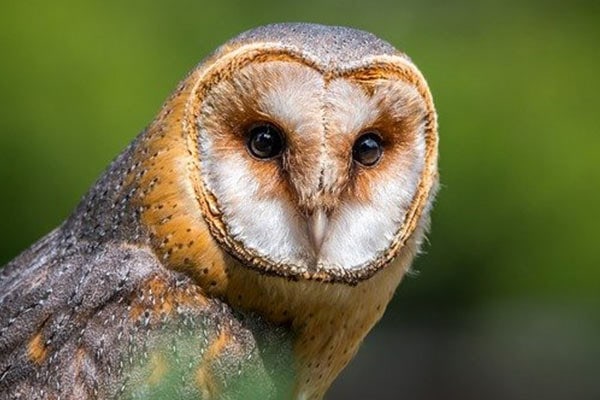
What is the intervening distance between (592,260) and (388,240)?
3144mm

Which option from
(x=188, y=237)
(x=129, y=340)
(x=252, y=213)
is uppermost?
(x=252, y=213)

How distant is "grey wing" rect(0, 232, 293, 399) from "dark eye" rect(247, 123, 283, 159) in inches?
12.9

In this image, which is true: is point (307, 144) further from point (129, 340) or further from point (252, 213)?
point (129, 340)

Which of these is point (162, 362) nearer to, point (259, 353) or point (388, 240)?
point (259, 353)

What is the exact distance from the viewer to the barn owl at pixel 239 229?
328cm

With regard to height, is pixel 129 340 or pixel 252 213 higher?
pixel 252 213

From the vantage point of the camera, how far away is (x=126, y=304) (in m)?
3.33

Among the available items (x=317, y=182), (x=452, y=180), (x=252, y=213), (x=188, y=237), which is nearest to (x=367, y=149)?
(x=317, y=182)

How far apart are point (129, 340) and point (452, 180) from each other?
3.37 meters

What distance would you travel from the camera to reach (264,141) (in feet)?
10.8

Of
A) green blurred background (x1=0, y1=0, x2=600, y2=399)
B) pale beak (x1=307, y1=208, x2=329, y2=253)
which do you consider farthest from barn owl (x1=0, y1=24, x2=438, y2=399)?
green blurred background (x1=0, y1=0, x2=600, y2=399)

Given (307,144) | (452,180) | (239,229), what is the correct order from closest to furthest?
(307,144) < (239,229) < (452,180)

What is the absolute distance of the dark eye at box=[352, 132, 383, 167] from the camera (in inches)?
131

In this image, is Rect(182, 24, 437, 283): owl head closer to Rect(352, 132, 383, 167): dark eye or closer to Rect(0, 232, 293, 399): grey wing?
Rect(352, 132, 383, 167): dark eye
